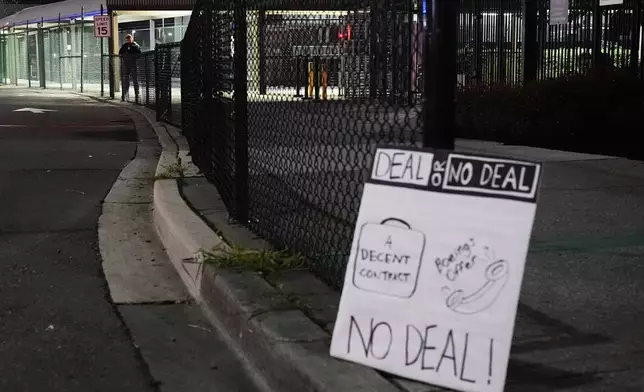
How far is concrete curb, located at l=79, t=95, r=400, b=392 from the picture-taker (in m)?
3.35

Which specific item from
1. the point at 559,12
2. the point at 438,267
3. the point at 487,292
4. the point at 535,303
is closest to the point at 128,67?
the point at 559,12

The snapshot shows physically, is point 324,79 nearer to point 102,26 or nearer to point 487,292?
point 487,292

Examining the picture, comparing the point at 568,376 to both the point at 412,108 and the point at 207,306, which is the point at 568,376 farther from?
the point at 207,306

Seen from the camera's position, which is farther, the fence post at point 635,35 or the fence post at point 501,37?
the fence post at point 501,37

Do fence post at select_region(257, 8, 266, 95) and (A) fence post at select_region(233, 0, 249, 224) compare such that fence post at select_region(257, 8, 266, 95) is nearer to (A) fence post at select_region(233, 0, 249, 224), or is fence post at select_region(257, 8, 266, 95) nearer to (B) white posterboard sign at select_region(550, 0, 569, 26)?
(A) fence post at select_region(233, 0, 249, 224)

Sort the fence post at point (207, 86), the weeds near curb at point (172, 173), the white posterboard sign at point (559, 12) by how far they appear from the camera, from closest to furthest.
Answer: the fence post at point (207, 86) < the weeds near curb at point (172, 173) < the white posterboard sign at point (559, 12)

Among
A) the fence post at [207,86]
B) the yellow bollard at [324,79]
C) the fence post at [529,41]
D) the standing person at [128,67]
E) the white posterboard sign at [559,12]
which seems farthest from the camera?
the standing person at [128,67]

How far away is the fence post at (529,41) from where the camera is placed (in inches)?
484

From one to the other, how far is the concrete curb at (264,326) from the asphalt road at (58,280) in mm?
484

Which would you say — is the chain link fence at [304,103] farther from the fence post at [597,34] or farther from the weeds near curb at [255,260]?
the fence post at [597,34]

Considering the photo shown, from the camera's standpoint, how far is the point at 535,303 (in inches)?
174

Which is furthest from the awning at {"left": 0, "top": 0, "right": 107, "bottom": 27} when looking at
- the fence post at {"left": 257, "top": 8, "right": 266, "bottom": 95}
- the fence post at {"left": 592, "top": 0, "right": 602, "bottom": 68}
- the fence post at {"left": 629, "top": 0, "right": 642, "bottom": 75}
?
the fence post at {"left": 257, "top": 8, "right": 266, "bottom": 95}

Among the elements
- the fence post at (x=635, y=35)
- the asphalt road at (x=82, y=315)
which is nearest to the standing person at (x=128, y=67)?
the asphalt road at (x=82, y=315)

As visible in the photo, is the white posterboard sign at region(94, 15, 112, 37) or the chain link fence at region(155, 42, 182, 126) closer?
the chain link fence at region(155, 42, 182, 126)
